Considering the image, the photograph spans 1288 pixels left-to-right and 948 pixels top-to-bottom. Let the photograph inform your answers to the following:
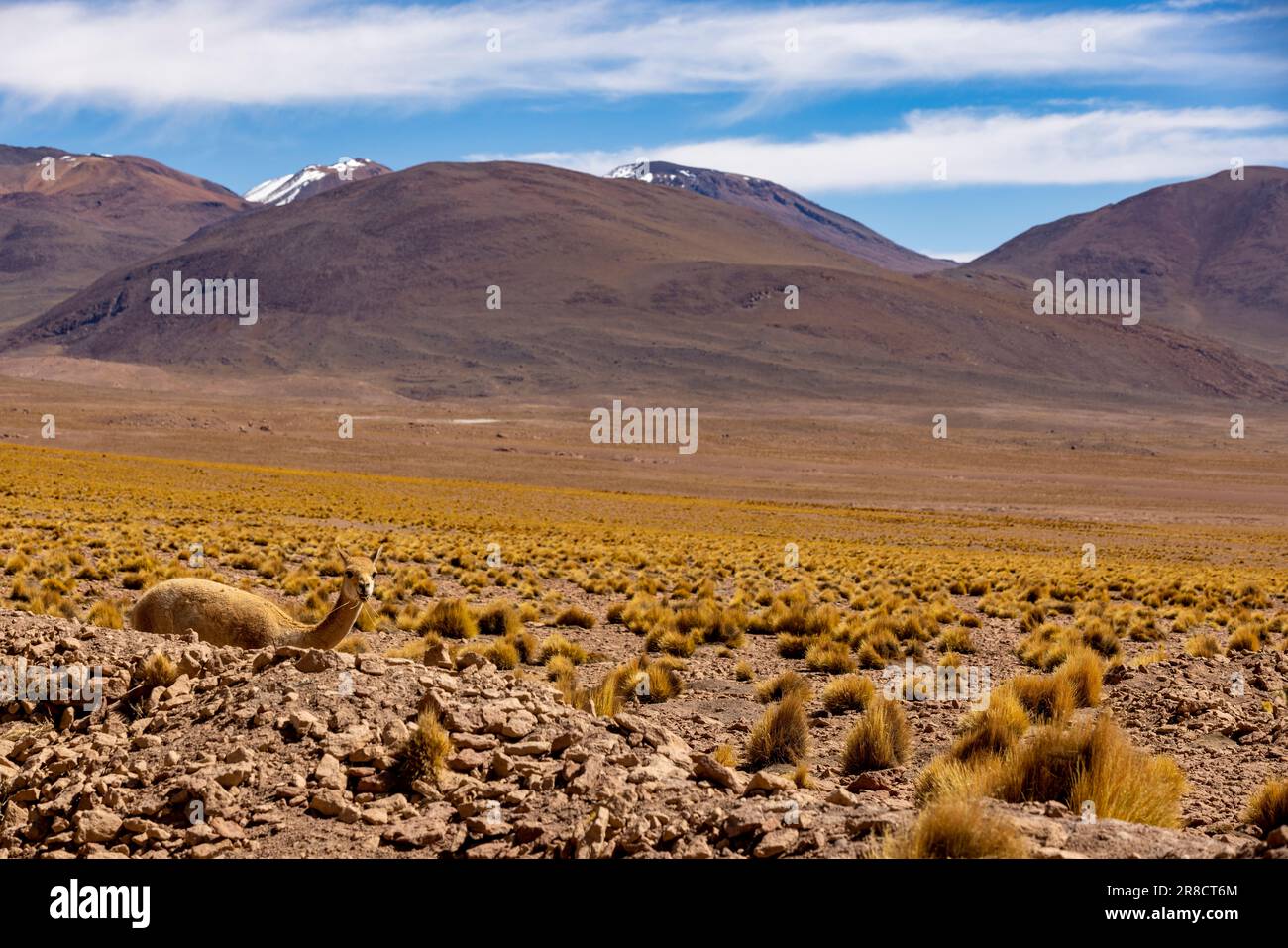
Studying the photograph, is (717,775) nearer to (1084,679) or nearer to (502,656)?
(502,656)

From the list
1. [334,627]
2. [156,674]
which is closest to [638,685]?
[334,627]

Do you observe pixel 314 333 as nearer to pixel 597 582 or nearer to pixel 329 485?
pixel 329 485

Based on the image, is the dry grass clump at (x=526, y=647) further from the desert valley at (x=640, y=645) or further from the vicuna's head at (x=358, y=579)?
the vicuna's head at (x=358, y=579)

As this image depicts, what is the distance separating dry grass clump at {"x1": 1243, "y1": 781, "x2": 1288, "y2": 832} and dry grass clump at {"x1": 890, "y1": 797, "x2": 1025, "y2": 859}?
7.65 feet

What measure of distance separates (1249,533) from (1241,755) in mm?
38384

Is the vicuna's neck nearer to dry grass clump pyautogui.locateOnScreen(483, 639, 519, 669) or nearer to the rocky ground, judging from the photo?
the rocky ground

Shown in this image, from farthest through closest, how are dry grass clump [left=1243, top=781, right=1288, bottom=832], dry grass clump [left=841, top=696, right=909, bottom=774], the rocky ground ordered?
dry grass clump [left=841, top=696, right=909, bottom=774] < dry grass clump [left=1243, top=781, right=1288, bottom=832] < the rocky ground

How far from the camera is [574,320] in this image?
133000 millimetres

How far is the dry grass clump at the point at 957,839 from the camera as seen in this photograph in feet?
14.6

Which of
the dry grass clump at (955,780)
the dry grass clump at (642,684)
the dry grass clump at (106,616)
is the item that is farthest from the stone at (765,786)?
the dry grass clump at (106,616)

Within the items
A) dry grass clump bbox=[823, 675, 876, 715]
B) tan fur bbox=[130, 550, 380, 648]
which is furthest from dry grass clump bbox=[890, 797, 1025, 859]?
tan fur bbox=[130, 550, 380, 648]

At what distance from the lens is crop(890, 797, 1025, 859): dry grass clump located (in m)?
4.46

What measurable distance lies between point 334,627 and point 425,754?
3.48 meters
